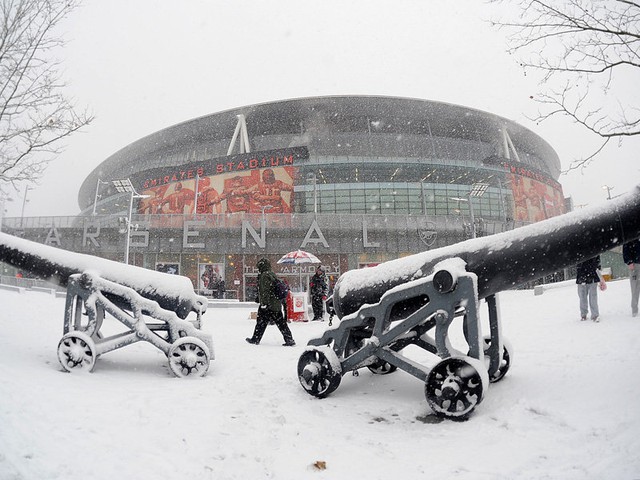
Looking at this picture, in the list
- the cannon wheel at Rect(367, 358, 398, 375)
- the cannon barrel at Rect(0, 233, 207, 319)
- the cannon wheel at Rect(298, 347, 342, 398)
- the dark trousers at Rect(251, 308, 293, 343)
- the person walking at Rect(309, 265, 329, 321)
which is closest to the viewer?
the cannon wheel at Rect(298, 347, 342, 398)

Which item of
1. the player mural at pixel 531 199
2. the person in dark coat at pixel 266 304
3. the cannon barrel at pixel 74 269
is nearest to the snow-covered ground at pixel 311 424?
the cannon barrel at pixel 74 269

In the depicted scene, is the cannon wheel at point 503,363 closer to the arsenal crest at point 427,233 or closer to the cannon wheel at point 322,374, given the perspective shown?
the cannon wheel at point 322,374

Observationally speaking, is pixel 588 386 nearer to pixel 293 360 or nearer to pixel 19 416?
pixel 293 360

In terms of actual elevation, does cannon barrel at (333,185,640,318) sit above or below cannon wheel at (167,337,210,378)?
above

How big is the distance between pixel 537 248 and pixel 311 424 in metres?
2.51

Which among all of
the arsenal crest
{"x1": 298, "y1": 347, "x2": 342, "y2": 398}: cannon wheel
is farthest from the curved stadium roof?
{"x1": 298, "y1": 347, "x2": 342, "y2": 398}: cannon wheel

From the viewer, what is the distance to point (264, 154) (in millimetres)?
37031

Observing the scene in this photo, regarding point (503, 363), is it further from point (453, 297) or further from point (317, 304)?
point (317, 304)

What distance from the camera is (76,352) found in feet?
15.3

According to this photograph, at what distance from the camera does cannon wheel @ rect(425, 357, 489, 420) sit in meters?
3.28

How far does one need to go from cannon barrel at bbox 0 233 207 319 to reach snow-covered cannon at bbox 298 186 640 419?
2258mm

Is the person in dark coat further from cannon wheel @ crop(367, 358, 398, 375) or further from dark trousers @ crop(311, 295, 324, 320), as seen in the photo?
dark trousers @ crop(311, 295, 324, 320)

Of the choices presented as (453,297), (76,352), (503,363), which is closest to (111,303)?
(76,352)

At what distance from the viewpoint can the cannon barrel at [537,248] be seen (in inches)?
123
